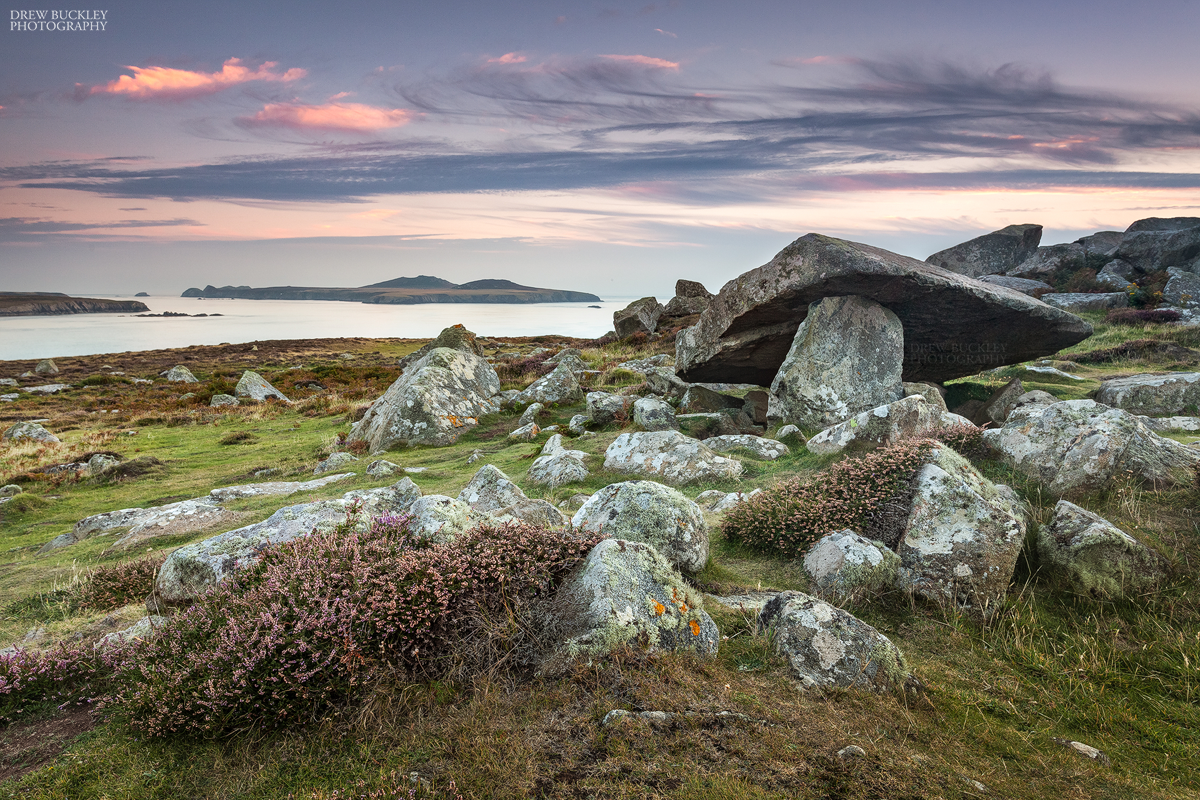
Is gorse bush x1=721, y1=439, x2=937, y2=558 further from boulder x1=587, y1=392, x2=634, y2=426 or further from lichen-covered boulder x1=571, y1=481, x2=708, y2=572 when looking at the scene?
boulder x1=587, y1=392, x2=634, y2=426

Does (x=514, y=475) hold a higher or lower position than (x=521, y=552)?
lower

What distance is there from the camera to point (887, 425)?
11.4m

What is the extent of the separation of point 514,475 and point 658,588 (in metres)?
9.53

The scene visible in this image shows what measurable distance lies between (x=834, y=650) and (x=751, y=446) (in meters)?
9.72

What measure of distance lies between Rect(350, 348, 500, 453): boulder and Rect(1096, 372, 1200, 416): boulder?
740 inches

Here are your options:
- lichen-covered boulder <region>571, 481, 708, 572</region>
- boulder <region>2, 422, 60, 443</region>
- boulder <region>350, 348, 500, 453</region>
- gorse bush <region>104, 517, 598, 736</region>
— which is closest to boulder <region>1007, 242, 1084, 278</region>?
boulder <region>350, 348, 500, 453</region>

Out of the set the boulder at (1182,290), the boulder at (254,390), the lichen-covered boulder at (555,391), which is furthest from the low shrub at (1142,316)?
the boulder at (254,390)

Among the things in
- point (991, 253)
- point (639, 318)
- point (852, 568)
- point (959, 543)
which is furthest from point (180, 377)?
point (991, 253)

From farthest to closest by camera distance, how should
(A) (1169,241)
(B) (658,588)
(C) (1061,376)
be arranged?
(A) (1169,241)
(C) (1061,376)
(B) (658,588)

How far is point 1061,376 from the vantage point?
19469 mm

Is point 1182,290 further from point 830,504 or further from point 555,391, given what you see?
point 830,504

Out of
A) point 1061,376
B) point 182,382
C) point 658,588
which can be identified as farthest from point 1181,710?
point 182,382

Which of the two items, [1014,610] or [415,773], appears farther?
[1014,610]

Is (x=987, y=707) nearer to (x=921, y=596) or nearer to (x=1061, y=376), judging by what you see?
(x=921, y=596)
